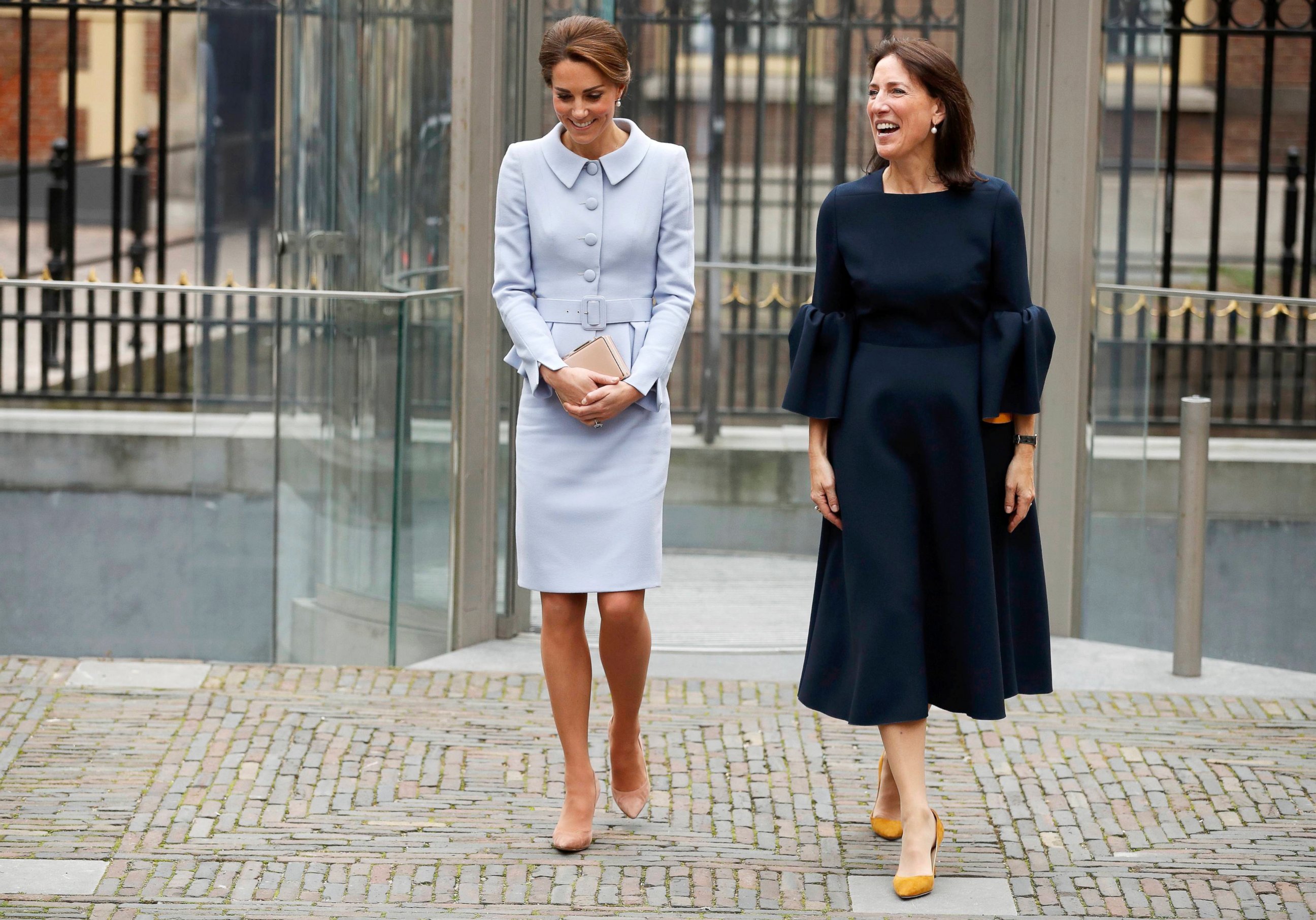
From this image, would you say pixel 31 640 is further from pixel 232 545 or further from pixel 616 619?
pixel 616 619

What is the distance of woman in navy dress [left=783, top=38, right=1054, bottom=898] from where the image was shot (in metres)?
3.94

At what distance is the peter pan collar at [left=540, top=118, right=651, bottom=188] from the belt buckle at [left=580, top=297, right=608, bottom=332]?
0.85ft

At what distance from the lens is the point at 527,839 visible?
14.2 ft

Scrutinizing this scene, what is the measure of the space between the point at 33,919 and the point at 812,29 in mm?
4351

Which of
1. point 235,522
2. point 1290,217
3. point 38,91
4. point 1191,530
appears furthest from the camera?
point 38,91

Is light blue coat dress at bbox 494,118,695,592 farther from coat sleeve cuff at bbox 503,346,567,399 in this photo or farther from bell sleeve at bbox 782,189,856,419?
bell sleeve at bbox 782,189,856,419

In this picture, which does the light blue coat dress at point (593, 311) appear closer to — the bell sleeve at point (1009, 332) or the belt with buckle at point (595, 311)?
the belt with buckle at point (595, 311)

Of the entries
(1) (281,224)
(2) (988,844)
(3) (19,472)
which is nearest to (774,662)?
(2) (988,844)

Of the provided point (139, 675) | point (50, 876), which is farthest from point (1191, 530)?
point (50, 876)

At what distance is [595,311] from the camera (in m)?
4.21

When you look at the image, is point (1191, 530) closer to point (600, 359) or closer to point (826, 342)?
point (826, 342)

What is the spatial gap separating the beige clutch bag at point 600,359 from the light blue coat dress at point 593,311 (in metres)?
0.05

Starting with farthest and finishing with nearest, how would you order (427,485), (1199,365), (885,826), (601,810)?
(1199,365) < (427,485) < (601,810) < (885,826)

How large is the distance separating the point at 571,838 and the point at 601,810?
0.34m
